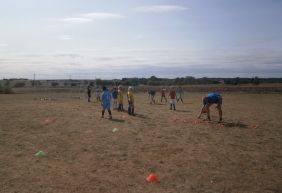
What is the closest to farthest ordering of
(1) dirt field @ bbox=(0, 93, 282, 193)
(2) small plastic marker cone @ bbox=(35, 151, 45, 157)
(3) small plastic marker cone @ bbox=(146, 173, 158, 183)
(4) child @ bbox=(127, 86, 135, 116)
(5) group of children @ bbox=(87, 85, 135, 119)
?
1. (1) dirt field @ bbox=(0, 93, 282, 193)
2. (3) small plastic marker cone @ bbox=(146, 173, 158, 183)
3. (2) small plastic marker cone @ bbox=(35, 151, 45, 157)
4. (5) group of children @ bbox=(87, 85, 135, 119)
5. (4) child @ bbox=(127, 86, 135, 116)

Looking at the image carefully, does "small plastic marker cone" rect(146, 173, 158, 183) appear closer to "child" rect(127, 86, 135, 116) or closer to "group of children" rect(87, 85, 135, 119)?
"group of children" rect(87, 85, 135, 119)

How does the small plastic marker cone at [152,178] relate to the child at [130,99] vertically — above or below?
below

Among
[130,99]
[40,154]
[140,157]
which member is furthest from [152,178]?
[130,99]

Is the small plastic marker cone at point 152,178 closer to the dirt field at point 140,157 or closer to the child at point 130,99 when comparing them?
the dirt field at point 140,157

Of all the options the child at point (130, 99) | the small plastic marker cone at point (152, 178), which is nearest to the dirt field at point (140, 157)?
the small plastic marker cone at point (152, 178)

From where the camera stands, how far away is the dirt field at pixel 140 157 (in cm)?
908

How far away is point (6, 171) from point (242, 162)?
20.2 feet

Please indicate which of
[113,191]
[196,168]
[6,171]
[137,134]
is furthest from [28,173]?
[137,134]

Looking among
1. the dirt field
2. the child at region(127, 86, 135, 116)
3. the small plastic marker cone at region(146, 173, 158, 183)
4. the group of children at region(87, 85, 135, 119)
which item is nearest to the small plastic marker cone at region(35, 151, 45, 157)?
the dirt field

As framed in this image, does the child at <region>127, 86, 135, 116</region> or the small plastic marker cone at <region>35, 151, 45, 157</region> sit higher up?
the child at <region>127, 86, 135, 116</region>

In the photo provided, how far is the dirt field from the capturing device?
9.08 metres

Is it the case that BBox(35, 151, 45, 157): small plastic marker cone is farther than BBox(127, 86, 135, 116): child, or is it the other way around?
BBox(127, 86, 135, 116): child

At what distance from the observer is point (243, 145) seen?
13703mm

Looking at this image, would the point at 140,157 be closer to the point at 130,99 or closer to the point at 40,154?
the point at 40,154
